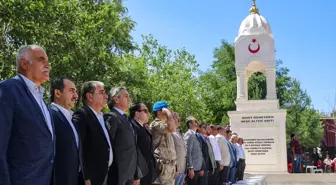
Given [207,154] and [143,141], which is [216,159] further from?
[143,141]

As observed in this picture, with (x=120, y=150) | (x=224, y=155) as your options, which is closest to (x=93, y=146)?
(x=120, y=150)

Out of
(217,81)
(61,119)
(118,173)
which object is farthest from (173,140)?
(217,81)

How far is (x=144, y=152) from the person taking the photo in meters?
5.21

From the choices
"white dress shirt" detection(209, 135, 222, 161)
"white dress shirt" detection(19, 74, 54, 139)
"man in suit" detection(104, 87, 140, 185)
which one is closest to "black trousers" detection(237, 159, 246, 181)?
"white dress shirt" detection(209, 135, 222, 161)

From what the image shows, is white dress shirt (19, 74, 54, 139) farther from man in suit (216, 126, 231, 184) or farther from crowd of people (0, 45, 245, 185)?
man in suit (216, 126, 231, 184)

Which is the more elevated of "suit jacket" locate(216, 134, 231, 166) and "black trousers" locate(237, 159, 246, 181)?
"suit jacket" locate(216, 134, 231, 166)

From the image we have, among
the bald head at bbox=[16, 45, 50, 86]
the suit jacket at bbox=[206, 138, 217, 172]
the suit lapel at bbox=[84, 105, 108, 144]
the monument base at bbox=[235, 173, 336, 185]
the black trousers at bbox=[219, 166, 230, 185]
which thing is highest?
the bald head at bbox=[16, 45, 50, 86]

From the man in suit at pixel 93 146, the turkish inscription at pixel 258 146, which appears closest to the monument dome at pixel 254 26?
the turkish inscription at pixel 258 146

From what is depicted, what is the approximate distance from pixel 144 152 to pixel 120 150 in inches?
26.4

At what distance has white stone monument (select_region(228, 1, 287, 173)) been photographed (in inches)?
615

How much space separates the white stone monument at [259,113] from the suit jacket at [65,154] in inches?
503

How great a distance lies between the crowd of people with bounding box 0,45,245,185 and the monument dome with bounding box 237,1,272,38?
34.8 ft

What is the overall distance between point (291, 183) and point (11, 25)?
28.1 feet

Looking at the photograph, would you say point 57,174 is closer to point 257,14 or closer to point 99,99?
point 99,99
